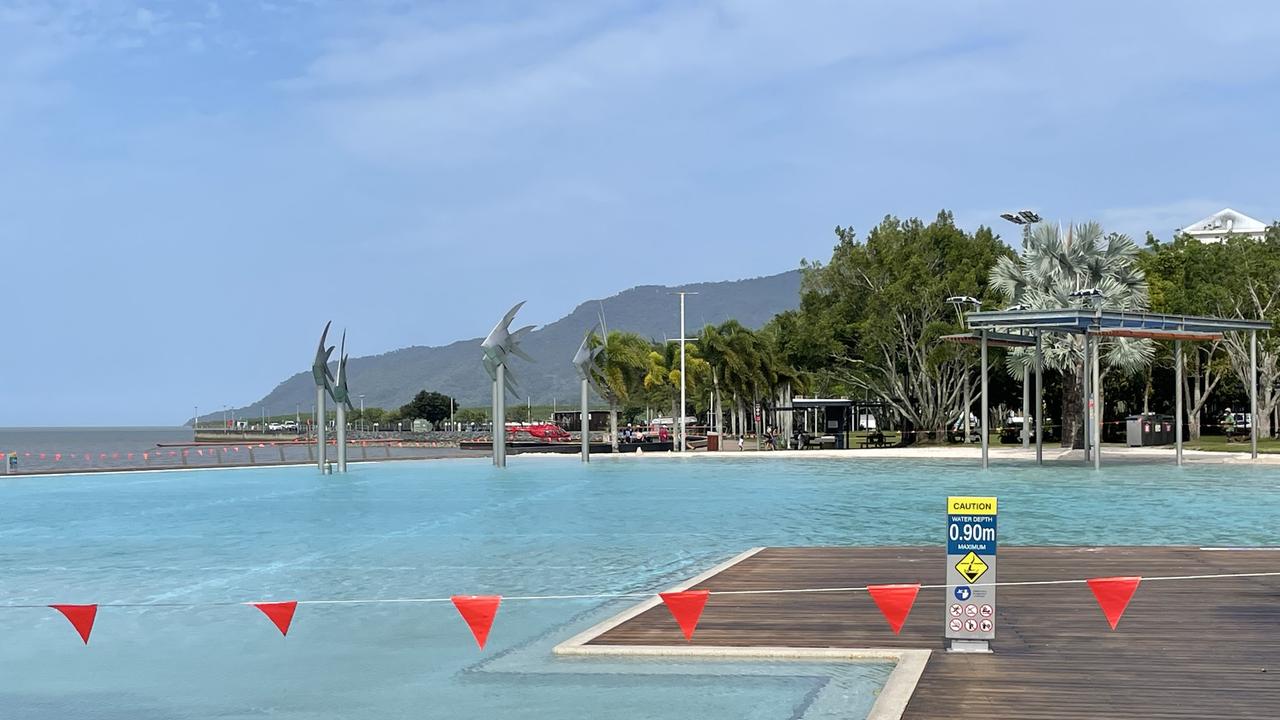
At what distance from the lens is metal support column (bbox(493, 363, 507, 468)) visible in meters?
46.9

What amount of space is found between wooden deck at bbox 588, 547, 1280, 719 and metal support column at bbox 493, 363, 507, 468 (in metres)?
30.5

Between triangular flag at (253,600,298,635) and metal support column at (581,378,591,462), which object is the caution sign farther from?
metal support column at (581,378,591,462)

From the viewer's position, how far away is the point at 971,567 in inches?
400

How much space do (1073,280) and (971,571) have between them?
44.2 meters

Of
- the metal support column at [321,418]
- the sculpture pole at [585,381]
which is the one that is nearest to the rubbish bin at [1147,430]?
the sculpture pole at [585,381]

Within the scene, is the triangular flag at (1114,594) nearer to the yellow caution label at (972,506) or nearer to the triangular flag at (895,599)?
the yellow caution label at (972,506)

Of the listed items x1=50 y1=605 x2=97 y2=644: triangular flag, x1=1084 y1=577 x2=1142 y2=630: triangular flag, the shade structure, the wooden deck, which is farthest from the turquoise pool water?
the shade structure

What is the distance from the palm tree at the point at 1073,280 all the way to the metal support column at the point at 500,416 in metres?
20.0

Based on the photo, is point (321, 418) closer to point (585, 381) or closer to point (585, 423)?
point (585, 423)

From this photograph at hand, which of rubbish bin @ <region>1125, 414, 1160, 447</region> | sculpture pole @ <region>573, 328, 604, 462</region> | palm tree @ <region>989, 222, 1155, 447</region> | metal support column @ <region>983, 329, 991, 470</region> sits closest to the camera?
metal support column @ <region>983, 329, 991, 470</region>

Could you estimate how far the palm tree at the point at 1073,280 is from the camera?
5109 cm

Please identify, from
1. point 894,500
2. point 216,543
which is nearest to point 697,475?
point 894,500

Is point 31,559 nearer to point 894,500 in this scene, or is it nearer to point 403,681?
point 403,681

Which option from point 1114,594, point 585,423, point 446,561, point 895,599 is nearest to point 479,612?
point 895,599
